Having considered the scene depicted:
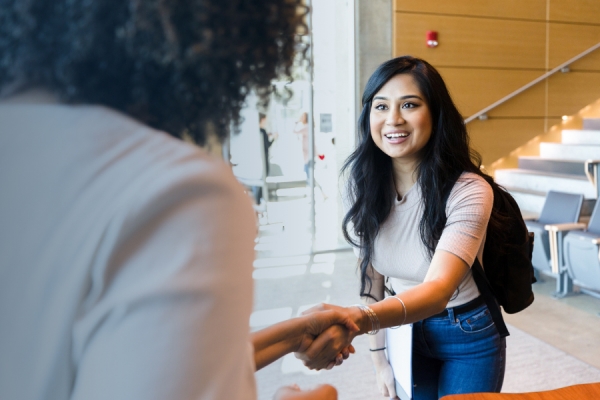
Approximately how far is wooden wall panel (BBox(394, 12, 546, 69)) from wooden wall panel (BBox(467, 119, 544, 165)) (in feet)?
2.37

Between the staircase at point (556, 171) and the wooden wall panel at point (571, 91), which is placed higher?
the wooden wall panel at point (571, 91)

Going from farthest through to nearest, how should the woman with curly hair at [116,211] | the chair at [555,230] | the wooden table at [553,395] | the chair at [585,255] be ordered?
the chair at [555,230]
the chair at [585,255]
the wooden table at [553,395]
the woman with curly hair at [116,211]

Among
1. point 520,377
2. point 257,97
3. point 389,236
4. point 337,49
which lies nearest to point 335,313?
point 389,236

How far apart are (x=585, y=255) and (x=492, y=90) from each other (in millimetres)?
3258

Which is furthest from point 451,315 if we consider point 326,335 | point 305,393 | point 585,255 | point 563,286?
point 563,286

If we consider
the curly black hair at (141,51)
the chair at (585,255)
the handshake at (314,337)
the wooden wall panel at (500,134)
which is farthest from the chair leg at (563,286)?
the curly black hair at (141,51)

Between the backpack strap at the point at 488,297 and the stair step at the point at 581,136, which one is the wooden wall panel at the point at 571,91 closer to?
the stair step at the point at 581,136

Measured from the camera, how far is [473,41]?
267 inches

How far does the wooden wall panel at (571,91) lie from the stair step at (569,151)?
0.50 m

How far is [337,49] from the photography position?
6.43 metres

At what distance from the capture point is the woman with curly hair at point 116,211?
0.32 meters

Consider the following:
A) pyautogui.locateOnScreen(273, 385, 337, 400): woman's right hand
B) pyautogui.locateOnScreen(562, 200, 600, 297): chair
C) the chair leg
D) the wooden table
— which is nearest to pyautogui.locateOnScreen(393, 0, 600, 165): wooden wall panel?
the chair leg

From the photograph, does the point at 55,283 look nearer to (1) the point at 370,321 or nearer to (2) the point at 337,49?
(1) the point at 370,321

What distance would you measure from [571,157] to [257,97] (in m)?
7.20
